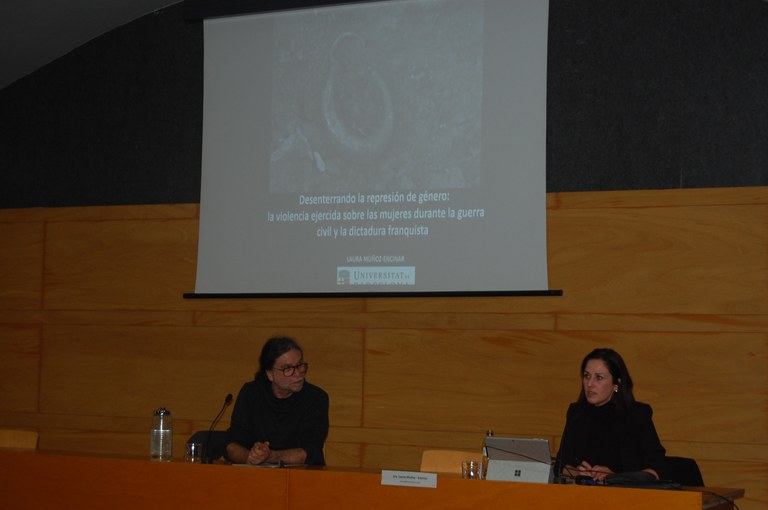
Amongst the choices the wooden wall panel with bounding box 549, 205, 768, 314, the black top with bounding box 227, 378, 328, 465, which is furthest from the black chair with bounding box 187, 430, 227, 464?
the wooden wall panel with bounding box 549, 205, 768, 314

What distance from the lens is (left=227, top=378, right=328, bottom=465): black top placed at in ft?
13.6

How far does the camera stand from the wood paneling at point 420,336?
4754mm

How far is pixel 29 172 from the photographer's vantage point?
245 inches

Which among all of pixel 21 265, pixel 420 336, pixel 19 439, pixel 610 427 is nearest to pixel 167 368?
pixel 21 265

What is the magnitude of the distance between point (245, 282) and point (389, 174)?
1.05m

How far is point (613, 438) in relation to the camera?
3906mm

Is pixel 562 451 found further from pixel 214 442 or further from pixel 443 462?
pixel 214 442

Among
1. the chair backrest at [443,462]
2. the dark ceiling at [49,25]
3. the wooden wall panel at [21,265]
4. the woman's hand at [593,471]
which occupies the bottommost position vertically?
the chair backrest at [443,462]

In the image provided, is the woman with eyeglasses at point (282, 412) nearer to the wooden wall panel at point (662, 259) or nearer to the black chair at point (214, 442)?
the black chair at point (214, 442)

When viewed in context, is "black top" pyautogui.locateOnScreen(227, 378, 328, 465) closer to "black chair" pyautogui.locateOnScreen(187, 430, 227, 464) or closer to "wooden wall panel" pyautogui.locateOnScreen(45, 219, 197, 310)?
"black chair" pyautogui.locateOnScreen(187, 430, 227, 464)

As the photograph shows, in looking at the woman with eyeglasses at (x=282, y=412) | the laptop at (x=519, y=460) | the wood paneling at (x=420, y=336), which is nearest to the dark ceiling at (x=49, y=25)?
the wood paneling at (x=420, y=336)

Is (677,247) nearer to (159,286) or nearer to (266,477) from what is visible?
(266,477)

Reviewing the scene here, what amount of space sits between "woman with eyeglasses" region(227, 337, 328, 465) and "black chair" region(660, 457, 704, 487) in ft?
4.69

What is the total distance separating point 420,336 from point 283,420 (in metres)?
1.25
